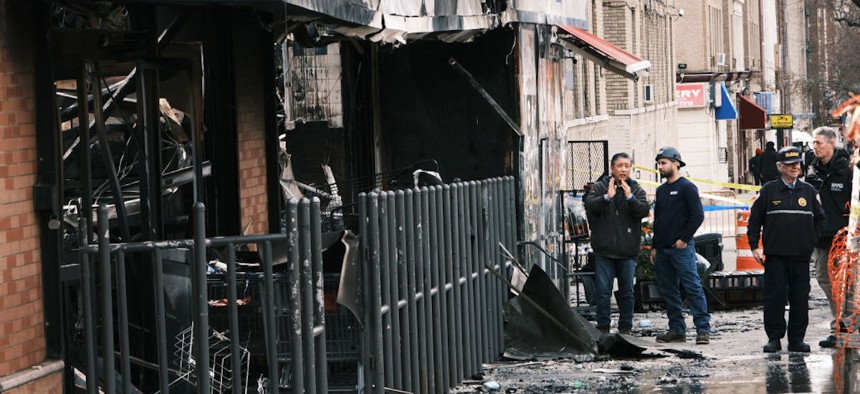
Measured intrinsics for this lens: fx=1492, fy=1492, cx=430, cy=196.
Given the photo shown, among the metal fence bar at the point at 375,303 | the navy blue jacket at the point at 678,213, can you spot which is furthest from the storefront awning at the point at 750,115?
the metal fence bar at the point at 375,303

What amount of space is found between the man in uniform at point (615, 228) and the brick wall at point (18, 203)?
694 cm

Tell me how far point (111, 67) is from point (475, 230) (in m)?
3.05

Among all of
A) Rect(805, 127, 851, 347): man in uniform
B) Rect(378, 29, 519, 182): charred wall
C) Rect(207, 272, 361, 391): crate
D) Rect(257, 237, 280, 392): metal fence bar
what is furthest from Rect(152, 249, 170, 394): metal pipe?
Rect(378, 29, 519, 182): charred wall

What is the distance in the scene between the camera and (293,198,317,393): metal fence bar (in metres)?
7.33

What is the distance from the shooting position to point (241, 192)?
11.8 meters

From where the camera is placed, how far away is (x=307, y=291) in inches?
291

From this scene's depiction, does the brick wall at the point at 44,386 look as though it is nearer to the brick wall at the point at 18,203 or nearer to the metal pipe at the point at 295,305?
the brick wall at the point at 18,203

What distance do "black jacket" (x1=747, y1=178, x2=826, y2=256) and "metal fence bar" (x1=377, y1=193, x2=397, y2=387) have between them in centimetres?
447

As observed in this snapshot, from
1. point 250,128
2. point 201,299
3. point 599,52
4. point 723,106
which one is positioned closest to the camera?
point 201,299

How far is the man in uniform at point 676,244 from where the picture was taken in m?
13.2

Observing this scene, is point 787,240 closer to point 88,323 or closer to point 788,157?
point 788,157

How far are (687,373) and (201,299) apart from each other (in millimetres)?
5465

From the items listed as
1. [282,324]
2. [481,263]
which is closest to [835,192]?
[481,263]

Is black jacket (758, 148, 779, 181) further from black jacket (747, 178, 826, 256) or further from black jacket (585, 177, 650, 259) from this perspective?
black jacket (747, 178, 826, 256)
